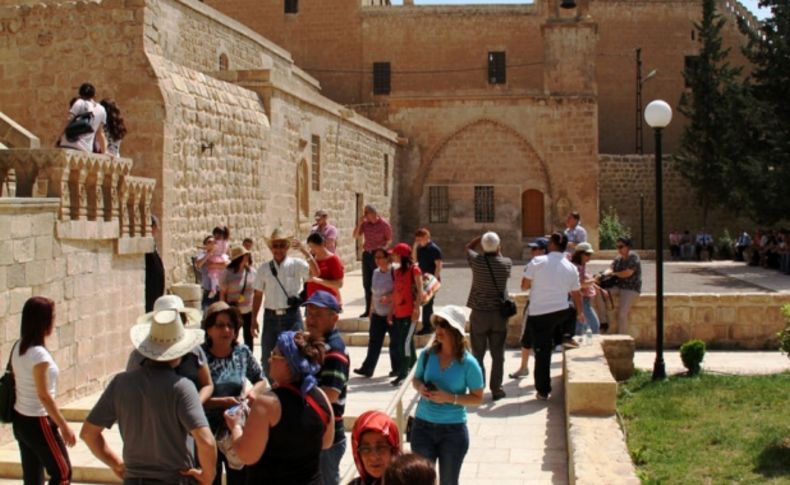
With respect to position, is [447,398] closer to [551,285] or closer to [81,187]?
[551,285]

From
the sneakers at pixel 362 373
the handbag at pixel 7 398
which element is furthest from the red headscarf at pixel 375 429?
the sneakers at pixel 362 373

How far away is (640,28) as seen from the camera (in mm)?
38062

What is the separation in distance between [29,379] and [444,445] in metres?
2.27

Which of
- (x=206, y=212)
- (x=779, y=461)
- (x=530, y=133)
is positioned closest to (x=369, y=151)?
(x=530, y=133)

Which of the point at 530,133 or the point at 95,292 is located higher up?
the point at 530,133

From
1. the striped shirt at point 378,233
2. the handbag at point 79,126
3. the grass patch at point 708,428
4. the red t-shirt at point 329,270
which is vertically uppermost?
the handbag at point 79,126

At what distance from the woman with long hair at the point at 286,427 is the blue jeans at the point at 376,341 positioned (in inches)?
201

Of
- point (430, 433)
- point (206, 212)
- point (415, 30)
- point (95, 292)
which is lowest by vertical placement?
point (430, 433)

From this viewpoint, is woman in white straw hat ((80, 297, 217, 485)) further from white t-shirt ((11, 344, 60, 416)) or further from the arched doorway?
the arched doorway

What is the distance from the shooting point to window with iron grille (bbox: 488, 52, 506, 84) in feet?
116

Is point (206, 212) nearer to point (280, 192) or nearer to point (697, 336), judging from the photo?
point (280, 192)

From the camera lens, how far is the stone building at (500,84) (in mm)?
27781

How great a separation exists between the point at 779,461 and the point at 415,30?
96.6 feet

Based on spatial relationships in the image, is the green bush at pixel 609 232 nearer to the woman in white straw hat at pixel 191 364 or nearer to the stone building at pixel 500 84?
the stone building at pixel 500 84
